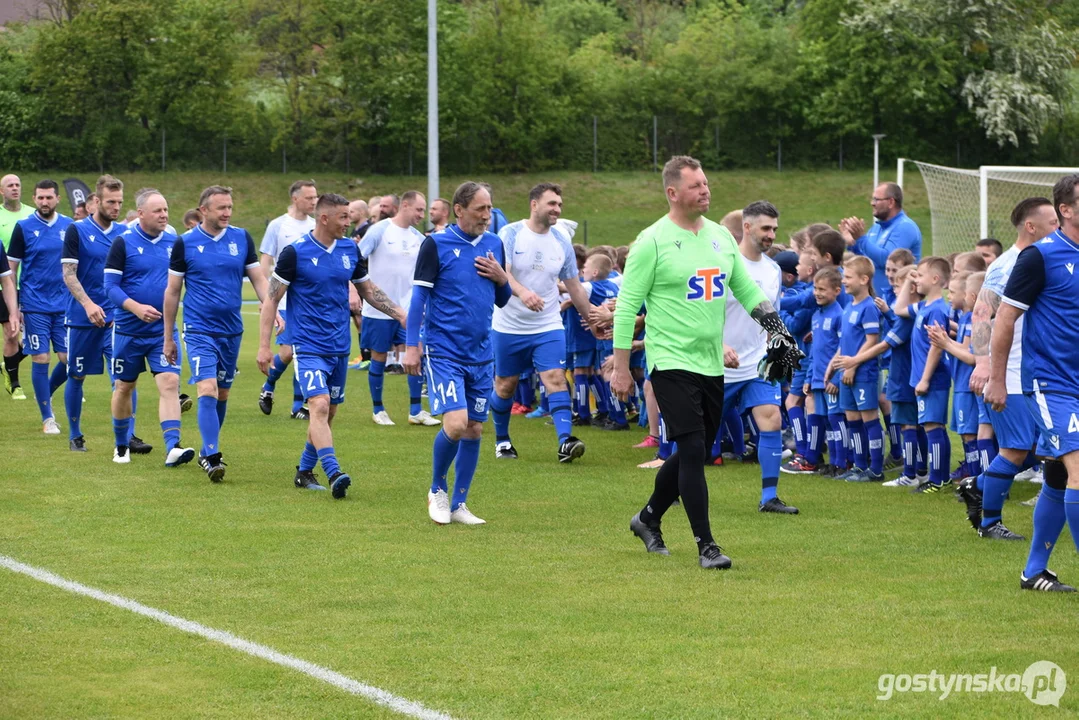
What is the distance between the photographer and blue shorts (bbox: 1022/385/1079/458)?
6664 mm

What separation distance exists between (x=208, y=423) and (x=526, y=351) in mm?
2867

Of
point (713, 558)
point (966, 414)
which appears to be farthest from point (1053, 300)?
point (966, 414)

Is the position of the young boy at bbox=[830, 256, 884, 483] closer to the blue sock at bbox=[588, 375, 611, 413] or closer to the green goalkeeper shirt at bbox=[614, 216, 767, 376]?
the green goalkeeper shirt at bbox=[614, 216, 767, 376]

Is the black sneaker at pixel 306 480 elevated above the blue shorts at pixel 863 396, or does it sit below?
below

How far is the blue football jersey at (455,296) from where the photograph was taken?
9.27 metres

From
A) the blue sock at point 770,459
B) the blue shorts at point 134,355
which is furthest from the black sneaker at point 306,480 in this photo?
the blue sock at point 770,459

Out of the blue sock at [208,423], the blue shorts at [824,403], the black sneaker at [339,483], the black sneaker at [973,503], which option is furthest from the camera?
the blue shorts at [824,403]

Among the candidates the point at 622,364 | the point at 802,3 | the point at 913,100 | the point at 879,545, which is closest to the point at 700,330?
the point at 622,364

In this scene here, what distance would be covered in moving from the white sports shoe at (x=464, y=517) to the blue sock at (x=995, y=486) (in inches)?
127

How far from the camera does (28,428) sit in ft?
46.2

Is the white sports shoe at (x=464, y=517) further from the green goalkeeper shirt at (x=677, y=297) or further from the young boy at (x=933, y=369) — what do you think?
the young boy at (x=933, y=369)

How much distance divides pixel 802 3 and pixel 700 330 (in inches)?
2723

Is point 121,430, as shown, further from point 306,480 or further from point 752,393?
point 752,393

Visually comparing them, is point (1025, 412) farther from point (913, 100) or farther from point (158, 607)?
point (913, 100)
